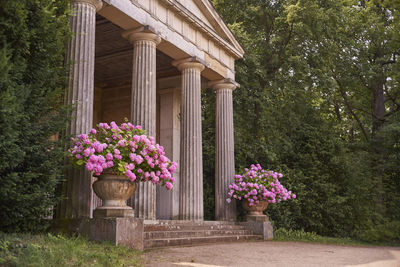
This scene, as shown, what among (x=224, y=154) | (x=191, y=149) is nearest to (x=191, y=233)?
(x=191, y=149)

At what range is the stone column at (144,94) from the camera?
10.5 m

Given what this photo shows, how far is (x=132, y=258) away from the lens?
6602 millimetres

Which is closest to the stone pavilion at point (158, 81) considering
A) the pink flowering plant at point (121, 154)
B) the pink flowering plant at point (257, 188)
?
the pink flowering plant at point (257, 188)

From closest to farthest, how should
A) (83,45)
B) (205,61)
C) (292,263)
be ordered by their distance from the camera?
1. (292,263)
2. (83,45)
3. (205,61)

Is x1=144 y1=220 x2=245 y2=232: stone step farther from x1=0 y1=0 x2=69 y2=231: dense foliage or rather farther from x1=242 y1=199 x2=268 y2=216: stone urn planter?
x1=0 y1=0 x2=69 y2=231: dense foliage

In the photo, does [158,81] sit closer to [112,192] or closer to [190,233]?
[190,233]

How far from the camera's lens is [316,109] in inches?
797

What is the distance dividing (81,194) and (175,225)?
3325 mm

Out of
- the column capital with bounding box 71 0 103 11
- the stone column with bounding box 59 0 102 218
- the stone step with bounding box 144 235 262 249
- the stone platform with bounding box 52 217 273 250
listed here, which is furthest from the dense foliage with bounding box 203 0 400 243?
the column capital with bounding box 71 0 103 11

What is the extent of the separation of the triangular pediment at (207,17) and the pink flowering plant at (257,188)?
544 cm

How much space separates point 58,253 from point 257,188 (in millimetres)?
9289

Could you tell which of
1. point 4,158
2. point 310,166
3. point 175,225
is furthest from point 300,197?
point 4,158

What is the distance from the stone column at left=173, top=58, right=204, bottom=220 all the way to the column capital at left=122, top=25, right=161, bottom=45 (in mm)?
2503

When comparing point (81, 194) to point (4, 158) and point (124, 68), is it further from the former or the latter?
point (124, 68)
